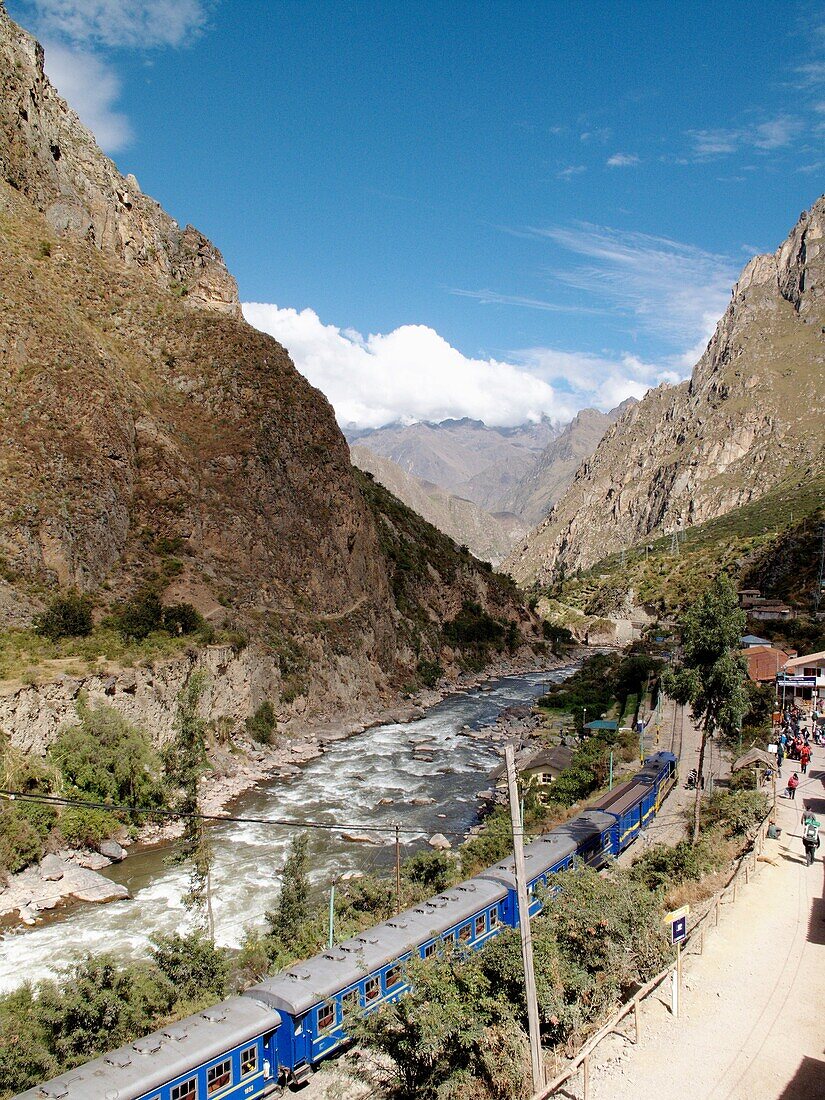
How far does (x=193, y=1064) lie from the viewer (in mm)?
12703

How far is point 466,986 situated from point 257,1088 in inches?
196

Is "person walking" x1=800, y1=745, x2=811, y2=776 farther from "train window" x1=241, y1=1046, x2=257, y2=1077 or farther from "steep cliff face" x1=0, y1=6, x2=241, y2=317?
"steep cliff face" x1=0, y1=6, x2=241, y2=317

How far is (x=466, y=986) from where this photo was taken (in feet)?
40.7

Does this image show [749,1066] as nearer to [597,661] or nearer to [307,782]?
[307,782]

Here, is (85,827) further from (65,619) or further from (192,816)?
(65,619)

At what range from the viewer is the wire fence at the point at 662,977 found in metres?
11.0

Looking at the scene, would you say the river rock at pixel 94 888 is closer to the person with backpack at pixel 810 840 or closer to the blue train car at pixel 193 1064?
the blue train car at pixel 193 1064

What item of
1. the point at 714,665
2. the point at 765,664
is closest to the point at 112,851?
the point at 714,665

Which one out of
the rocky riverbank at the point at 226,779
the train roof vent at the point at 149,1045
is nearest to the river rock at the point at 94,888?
the rocky riverbank at the point at 226,779

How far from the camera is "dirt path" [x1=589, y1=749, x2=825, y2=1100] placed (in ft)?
39.1

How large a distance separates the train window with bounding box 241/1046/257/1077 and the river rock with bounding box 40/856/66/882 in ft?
56.2

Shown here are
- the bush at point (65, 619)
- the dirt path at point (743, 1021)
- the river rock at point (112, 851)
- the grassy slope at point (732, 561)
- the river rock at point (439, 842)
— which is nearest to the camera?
the dirt path at point (743, 1021)

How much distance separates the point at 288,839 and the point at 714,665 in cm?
1994

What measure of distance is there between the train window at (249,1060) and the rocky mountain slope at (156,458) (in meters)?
24.2
